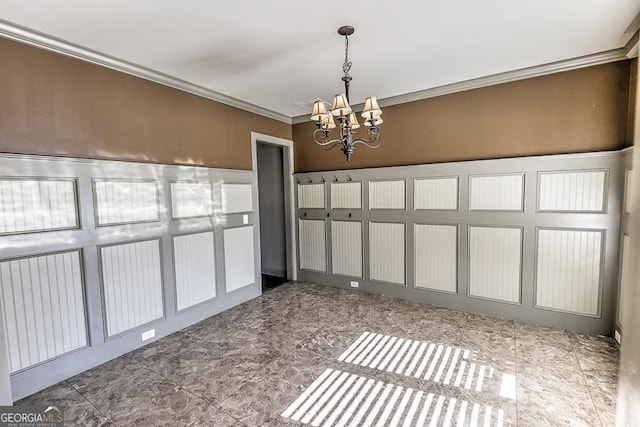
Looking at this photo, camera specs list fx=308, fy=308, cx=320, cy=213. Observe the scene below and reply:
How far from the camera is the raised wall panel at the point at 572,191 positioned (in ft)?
9.83

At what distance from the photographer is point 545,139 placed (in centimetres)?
328

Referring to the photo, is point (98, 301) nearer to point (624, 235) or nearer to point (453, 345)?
point (453, 345)

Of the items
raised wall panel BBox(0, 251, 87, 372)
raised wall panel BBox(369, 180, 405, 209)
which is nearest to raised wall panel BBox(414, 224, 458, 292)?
raised wall panel BBox(369, 180, 405, 209)

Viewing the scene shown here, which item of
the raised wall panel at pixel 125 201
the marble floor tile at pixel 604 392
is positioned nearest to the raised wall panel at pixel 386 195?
the marble floor tile at pixel 604 392

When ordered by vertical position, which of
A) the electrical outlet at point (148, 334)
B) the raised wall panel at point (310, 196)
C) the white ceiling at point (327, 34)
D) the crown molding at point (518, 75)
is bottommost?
the electrical outlet at point (148, 334)

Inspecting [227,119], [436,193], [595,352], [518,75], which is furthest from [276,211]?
[595,352]

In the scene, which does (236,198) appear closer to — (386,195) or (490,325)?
(386,195)

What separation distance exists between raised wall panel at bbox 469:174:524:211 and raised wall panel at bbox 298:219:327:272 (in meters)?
2.19

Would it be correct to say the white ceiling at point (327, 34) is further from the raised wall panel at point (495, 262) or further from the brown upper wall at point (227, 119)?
the raised wall panel at point (495, 262)

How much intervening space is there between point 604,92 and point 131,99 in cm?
462

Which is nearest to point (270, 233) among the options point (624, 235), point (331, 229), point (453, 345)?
point (331, 229)

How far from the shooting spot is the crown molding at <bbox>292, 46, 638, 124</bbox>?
2910 mm

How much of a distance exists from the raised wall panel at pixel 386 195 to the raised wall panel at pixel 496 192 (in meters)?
0.85

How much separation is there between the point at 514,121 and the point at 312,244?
3.16 m
